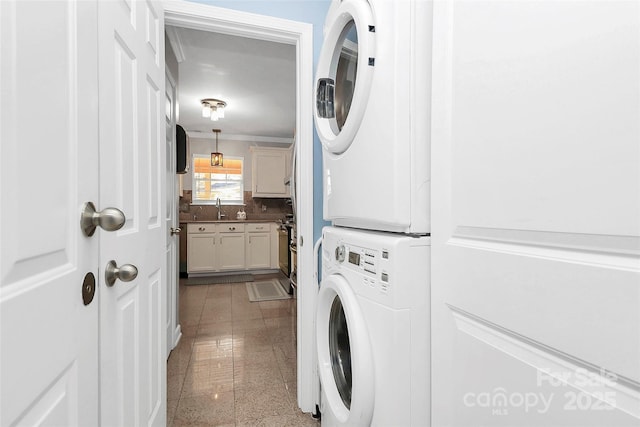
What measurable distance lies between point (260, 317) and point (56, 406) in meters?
2.71

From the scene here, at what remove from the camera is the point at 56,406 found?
1.85 ft

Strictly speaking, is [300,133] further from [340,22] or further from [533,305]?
[533,305]

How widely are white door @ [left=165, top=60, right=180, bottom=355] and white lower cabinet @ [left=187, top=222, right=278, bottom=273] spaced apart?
2589mm

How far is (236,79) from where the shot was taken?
11.2ft

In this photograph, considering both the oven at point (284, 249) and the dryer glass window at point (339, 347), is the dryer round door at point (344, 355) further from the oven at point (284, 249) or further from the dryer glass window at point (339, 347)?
the oven at point (284, 249)

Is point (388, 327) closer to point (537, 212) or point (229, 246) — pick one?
point (537, 212)

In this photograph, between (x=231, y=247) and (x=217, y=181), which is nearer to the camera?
(x=231, y=247)

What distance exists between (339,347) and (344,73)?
1101mm

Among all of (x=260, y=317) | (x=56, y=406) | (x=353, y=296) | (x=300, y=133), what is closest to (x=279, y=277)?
(x=260, y=317)

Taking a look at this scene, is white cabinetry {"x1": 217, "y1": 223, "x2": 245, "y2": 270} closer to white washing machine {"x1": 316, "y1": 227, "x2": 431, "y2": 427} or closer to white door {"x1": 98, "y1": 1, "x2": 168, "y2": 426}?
white door {"x1": 98, "y1": 1, "x2": 168, "y2": 426}

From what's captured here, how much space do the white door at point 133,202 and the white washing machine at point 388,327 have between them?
0.67 meters

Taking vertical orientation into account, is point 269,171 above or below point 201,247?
above

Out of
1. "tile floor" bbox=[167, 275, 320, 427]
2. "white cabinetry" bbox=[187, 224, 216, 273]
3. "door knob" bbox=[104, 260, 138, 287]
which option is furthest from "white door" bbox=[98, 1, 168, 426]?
"white cabinetry" bbox=[187, 224, 216, 273]

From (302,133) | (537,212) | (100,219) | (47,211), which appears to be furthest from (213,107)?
(537,212)
